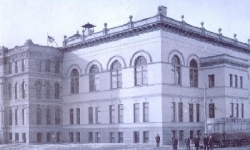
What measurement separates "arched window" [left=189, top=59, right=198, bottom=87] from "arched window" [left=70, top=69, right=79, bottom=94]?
47.5 ft

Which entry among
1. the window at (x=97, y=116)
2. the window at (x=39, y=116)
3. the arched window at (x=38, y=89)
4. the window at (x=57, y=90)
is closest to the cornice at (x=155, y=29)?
the window at (x=57, y=90)

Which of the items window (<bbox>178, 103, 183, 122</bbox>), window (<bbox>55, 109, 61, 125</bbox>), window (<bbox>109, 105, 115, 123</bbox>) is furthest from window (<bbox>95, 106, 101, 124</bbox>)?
window (<bbox>178, 103, 183, 122</bbox>)

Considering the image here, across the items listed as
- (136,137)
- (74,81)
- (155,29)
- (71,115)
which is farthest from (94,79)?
(155,29)

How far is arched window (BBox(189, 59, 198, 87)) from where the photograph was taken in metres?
42.7

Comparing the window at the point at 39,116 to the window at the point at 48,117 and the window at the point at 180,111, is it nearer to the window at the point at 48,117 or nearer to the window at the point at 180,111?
the window at the point at 48,117

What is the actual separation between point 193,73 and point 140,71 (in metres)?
6.58

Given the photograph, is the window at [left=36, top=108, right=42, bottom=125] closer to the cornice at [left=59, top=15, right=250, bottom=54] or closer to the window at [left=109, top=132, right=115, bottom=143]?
the cornice at [left=59, top=15, right=250, bottom=54]

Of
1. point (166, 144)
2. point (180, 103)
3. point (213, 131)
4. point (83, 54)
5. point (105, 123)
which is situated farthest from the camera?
point (83, 54)

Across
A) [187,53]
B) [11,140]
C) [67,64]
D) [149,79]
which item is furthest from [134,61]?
[11,140]

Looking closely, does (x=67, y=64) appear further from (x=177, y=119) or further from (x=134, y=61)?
(x=177, y=119)

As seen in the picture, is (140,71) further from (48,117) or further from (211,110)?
(48,117)

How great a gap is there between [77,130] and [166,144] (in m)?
13.9

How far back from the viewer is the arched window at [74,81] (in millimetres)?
48406

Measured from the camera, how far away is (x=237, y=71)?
44.7m
